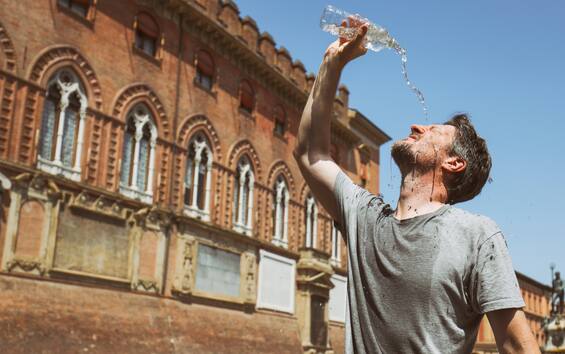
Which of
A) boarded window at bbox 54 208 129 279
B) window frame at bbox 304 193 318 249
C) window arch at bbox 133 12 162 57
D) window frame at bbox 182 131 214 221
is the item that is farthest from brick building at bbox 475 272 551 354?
boarded window at bbox 54 208 129 279

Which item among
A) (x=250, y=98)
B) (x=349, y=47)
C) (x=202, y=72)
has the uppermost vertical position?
(x=250, y=98)

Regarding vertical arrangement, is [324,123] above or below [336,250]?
below

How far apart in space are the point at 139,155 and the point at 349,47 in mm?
16057

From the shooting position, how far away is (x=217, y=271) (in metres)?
19.7

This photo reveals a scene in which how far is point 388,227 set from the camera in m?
1.84

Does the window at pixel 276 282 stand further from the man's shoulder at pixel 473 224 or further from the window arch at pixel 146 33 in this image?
the man's shoulder at pixel 473 224

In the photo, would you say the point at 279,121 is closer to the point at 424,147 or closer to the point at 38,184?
the point at 38,184

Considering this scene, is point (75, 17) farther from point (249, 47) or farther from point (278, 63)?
point (278, 63)

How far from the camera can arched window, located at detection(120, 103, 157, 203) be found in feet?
56.2

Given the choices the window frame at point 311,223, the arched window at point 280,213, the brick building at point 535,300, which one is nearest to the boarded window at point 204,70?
the arched window at point 280,213

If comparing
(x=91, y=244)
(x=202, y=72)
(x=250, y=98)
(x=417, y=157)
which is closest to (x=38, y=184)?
(x=91, y=244)

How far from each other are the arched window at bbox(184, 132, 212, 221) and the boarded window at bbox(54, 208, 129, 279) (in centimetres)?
304

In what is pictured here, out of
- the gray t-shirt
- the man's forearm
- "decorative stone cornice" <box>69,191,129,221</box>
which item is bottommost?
the gray t-shirt

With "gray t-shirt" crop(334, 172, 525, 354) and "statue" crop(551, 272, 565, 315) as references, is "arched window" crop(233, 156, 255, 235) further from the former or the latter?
"gray t-shirt" crop(334, 172, 525, 354)
